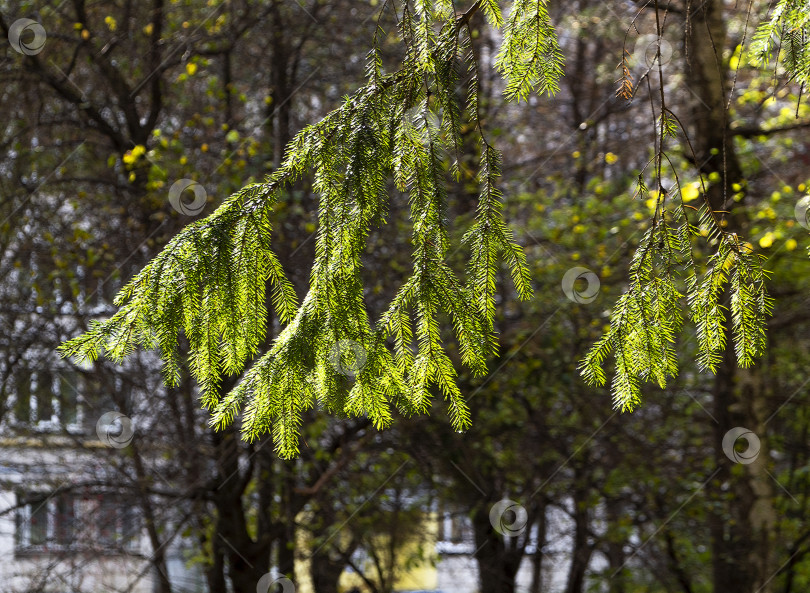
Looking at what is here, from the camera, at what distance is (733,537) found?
590 cm

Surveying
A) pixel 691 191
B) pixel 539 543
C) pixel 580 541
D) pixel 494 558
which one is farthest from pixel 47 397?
pixel 691 191

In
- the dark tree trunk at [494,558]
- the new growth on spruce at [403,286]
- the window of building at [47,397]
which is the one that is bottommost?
the dark tree trunk at [494,558]

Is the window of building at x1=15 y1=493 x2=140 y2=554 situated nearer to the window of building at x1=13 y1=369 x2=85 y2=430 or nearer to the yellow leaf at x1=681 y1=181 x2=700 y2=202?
the window of building at x1=13 y1=369 x2=85 y2=430

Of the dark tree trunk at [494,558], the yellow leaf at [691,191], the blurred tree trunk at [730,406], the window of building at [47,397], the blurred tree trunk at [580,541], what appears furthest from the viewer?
the dark tree trunk at [494,558]

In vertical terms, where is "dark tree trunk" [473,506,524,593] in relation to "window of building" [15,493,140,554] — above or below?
below

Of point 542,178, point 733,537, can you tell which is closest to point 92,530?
point 733,537

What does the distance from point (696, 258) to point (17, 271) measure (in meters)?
5.07

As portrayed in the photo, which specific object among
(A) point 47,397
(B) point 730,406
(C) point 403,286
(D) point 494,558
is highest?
(A) point 47,397

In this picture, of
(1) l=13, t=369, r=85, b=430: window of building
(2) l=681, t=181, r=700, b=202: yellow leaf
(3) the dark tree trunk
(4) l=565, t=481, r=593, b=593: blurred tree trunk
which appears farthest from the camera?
(3) the dark tree trunk

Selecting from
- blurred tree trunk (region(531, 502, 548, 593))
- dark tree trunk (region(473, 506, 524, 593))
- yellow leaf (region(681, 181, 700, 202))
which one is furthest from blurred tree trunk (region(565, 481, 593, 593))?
yellow leaf (region(681, 181, 700, 202))

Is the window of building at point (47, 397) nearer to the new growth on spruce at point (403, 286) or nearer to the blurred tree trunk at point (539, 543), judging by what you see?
the blurred tree trunk at point (539, 543)

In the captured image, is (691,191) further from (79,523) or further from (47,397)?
(79,523)

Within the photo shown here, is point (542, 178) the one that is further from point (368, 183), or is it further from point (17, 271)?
point (368, 183)

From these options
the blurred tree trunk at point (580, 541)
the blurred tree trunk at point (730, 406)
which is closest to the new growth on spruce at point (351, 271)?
the blurred tree trunk at point (730, 406)
